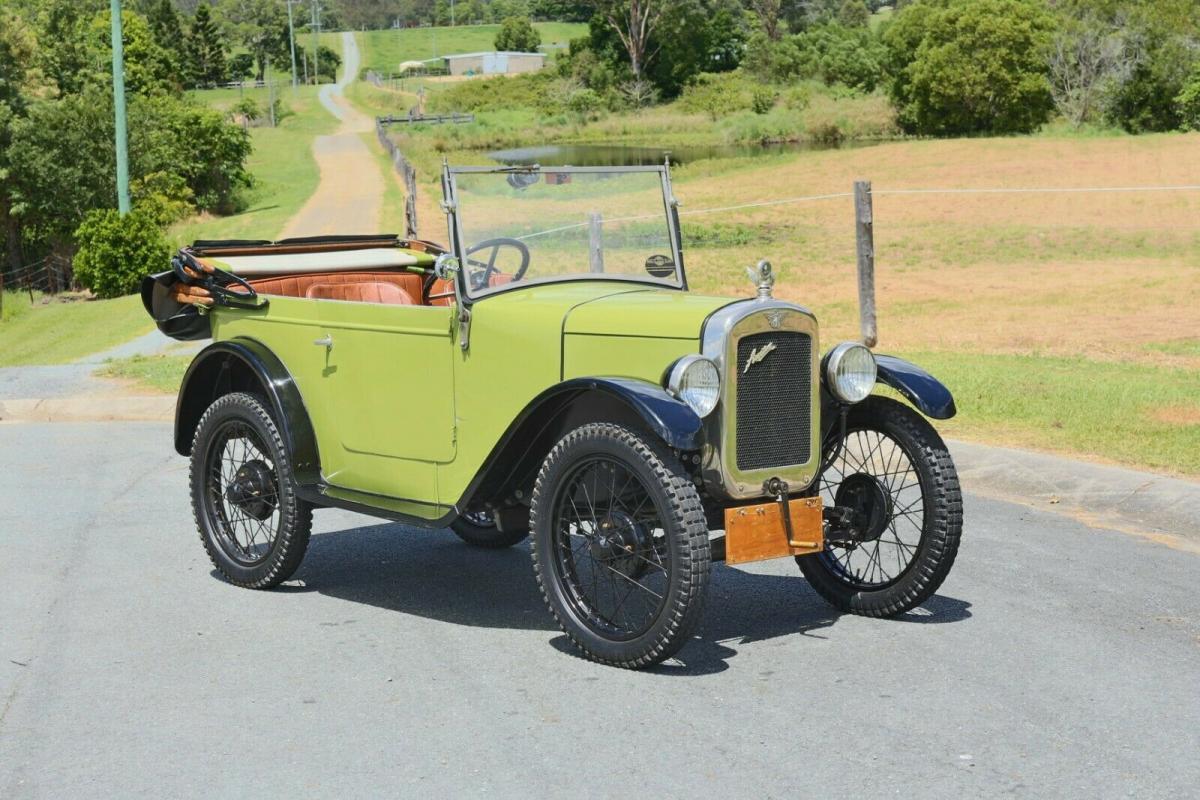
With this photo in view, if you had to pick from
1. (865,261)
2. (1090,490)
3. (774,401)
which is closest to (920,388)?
(774,401)

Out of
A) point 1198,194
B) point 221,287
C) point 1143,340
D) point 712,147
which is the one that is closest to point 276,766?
point 221,287

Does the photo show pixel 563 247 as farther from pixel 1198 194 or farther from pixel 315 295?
pixel 1198 194

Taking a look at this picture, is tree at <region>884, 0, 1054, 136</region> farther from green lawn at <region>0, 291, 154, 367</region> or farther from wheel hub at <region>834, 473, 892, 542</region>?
wheel hub at <region>834, 473, 892, 542</region>

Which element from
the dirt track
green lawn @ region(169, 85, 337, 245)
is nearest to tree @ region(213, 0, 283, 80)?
green lawn @ region(169, 85, 337, 245)

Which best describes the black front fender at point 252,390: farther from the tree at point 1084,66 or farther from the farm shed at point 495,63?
the farm shed at point 495,63

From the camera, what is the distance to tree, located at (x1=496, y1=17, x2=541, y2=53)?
16475 cm

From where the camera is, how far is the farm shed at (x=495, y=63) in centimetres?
15062

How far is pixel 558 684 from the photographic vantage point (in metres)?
5.45

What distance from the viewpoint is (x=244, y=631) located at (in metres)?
6.26

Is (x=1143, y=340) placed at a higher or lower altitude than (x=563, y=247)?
lower

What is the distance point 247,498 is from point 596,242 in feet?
7.07

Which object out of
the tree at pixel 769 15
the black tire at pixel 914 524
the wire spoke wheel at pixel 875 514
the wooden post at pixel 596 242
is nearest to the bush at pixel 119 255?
the wooden post at pixel 596 242

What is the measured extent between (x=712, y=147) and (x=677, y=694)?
208 feet

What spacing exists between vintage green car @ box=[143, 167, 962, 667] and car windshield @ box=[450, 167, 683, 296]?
0.01m
